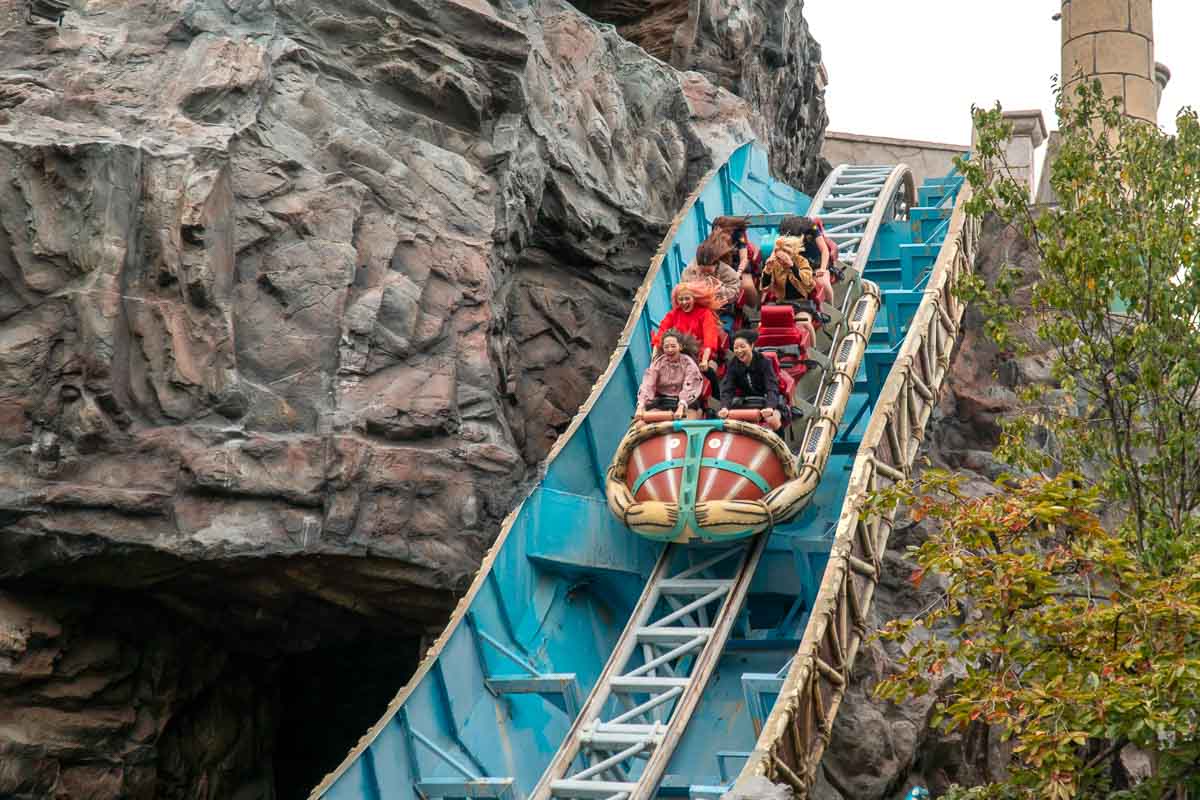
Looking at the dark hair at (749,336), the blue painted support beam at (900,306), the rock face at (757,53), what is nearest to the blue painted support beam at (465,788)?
the dark hair at (749,336)

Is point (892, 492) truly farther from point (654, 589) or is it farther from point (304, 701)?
point (304, 701)

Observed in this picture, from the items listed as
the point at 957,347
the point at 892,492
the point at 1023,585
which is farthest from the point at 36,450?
the point at 957,347

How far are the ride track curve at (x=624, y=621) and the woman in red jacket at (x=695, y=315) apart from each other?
728 millimetres

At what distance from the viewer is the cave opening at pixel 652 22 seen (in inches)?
889

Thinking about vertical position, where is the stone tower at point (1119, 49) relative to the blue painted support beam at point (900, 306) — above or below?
above

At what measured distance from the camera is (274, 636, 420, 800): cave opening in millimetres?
17312

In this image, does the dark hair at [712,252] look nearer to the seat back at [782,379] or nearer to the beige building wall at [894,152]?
the seat back at [782,379]

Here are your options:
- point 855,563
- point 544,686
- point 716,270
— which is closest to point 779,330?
point 716,270

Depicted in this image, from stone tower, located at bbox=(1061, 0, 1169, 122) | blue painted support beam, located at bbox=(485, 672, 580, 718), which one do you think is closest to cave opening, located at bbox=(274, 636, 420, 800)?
blue painted support beam, located at bbox=(485, 672, 580, 718)

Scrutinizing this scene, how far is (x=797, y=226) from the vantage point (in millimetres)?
16594

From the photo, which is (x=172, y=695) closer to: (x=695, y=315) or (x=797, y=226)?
(x=695, y=315)

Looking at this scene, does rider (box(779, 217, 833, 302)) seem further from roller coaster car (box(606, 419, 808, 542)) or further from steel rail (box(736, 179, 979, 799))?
roller coaster car (box(606, 419, 808, 542))

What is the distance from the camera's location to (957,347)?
67.5 feet

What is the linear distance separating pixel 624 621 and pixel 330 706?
416 cm
